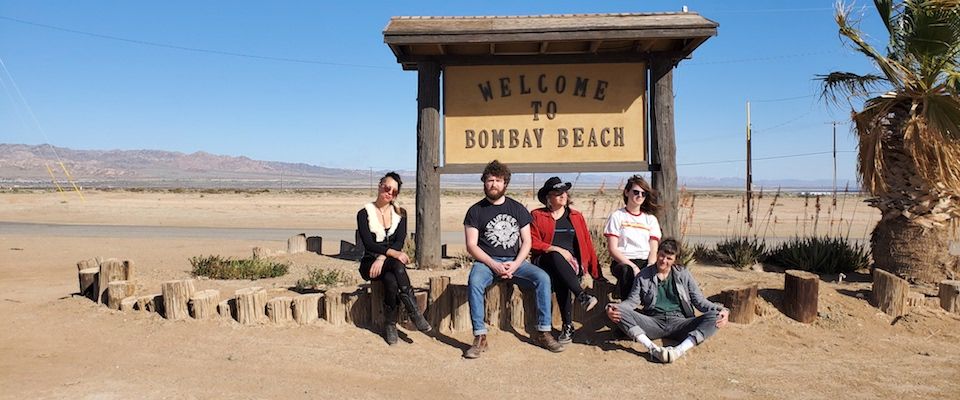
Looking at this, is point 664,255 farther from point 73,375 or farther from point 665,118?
point 73,375

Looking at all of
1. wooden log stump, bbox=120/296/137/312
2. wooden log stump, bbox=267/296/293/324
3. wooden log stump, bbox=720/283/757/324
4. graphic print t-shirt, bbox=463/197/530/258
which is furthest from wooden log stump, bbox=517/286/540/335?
wooden log stump, bbox=120/296/137/312

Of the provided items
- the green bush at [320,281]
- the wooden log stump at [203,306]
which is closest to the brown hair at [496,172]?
the green bush at [320,281]

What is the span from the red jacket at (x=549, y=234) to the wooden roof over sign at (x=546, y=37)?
274cm

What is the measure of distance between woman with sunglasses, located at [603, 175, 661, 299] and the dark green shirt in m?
0.36

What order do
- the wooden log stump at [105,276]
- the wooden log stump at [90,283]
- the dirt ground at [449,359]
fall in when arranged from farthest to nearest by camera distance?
the wooden log stump at [90,283] < the wooden log stump at [105,276] < the dirt ground at [449,359]

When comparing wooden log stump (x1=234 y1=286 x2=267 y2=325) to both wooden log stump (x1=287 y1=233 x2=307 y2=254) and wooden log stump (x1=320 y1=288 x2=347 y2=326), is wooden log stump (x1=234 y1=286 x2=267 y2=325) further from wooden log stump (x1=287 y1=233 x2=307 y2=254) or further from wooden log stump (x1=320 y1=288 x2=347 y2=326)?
wooden log stump (x1=287 y1=233 x2=307 y2=254)

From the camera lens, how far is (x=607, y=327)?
19.9 feet

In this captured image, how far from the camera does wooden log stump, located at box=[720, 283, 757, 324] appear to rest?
6.09m

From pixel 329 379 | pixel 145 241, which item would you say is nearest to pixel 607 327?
pixel 329 379

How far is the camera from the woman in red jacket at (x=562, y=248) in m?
5.70

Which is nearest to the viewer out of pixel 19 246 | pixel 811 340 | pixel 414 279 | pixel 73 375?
pixel 73 375

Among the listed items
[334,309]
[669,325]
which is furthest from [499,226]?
[334,309]

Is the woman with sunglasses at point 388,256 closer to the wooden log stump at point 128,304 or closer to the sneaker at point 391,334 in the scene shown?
the sneaker at point 391,334

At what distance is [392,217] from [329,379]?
1.71 m
